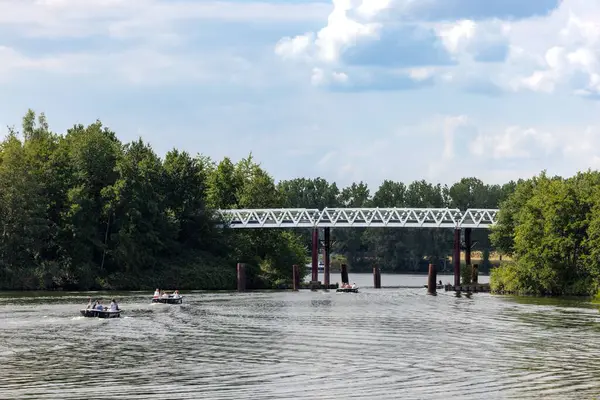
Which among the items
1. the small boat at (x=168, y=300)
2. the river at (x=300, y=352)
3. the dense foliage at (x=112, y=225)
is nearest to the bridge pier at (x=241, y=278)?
the dense foliage at (x=112, y=225)

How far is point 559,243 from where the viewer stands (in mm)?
130250

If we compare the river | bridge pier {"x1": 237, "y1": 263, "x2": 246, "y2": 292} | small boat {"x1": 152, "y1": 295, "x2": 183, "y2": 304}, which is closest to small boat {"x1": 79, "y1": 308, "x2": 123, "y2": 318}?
the river

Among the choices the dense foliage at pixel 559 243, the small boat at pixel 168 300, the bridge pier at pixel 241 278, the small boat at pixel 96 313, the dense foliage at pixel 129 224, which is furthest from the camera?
the bridge pier at pixel 241 278

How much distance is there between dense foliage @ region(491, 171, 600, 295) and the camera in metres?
129

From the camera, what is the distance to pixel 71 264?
5640 inches

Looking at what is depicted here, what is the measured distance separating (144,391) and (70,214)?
324 ft

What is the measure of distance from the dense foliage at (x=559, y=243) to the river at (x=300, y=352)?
2069 centimetres

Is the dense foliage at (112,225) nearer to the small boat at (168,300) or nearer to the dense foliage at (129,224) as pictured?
the dense foliage at (129,224)

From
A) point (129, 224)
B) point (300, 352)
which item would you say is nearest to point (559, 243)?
point (129, 224)

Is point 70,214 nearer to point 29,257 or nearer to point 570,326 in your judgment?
point 29,257

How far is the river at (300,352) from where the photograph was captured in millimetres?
49719

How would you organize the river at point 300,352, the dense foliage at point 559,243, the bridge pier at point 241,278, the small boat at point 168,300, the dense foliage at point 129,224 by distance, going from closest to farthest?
the river at point 300,352 → the small boat at point 168,300 → the dense foliage at point 559,243 → the dense foliage at point 129,224 → the bridge pier at point 241,278

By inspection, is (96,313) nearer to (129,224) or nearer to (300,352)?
(300,352)

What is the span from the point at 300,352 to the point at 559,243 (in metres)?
72.6
